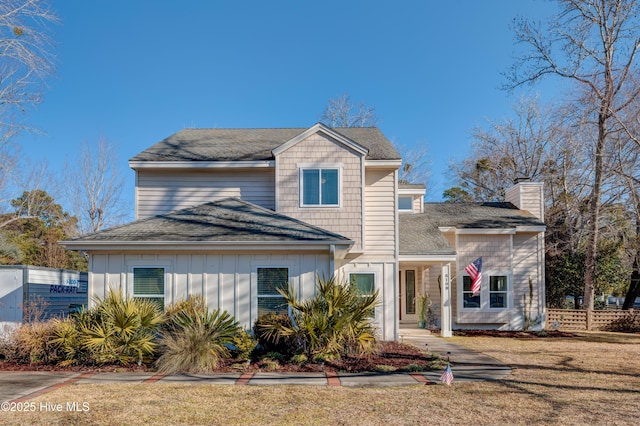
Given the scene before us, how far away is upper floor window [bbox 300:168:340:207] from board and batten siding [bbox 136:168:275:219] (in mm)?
1372

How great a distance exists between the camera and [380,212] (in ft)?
45.7

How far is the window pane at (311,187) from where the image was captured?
43.9 feet

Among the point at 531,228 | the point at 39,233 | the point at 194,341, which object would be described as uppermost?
the point at 39,233

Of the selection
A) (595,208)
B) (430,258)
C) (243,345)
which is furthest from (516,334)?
(243,345)

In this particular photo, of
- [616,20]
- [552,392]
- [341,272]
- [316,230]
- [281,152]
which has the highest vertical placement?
[616,20]

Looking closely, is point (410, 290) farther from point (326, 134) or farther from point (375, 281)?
point (326, 134)

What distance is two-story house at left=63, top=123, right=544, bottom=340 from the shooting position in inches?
453

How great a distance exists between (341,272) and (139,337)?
608 centimetres

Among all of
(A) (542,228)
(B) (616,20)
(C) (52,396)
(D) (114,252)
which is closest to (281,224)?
(D) (114,252)

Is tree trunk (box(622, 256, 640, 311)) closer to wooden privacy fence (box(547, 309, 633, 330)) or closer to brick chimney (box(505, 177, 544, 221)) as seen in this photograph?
wooden privacy fence (box(547, 309, 633, 330))

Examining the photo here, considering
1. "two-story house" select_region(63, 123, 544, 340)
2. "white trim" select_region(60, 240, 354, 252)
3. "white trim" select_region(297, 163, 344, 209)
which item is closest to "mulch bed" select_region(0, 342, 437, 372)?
"two-story house" select_region(63, 123, 544, 340)

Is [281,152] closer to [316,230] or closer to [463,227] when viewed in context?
[316,230]

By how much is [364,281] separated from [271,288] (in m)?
3.31

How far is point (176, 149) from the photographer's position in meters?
15.0
